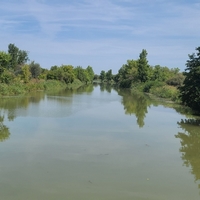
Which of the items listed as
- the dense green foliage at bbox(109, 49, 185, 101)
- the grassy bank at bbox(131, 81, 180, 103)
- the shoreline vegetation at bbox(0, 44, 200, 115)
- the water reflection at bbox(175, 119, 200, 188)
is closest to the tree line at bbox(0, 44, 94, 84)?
the shoreline vegetation at bbox(0, 44, 200, 115)

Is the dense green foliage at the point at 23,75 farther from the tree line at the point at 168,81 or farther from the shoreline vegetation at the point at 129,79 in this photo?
the tree line at the point at 168,81

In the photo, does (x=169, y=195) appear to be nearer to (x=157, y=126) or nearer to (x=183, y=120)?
(x=157, y=126)

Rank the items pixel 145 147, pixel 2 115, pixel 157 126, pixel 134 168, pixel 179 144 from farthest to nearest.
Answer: pixel 2 115, pixel 157 126, pixel 179 144, pixel 145 147, pixel 134 168

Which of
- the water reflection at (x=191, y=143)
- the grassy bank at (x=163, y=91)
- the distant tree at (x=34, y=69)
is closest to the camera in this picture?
the water reflection at (x=191, y=143)

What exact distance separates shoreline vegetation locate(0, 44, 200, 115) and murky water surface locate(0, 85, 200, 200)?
5.04 m

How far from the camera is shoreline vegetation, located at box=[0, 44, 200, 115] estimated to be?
20.4 m

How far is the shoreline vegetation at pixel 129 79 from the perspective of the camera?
803 inches

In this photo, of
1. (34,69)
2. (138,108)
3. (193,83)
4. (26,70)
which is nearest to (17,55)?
(34,69)

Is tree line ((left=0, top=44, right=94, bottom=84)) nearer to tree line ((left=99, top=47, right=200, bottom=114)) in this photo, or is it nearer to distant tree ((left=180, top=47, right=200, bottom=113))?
tree line ((left=99, top=47, right=200, bottom=114))

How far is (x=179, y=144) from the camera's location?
39.9 feet

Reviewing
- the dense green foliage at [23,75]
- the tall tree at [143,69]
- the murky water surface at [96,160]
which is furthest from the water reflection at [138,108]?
the tall tree at [143,69]

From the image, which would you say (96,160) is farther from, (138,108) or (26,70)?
(26,70)

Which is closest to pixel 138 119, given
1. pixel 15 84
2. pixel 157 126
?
pixel 157 126

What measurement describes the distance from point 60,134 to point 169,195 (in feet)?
22.3
